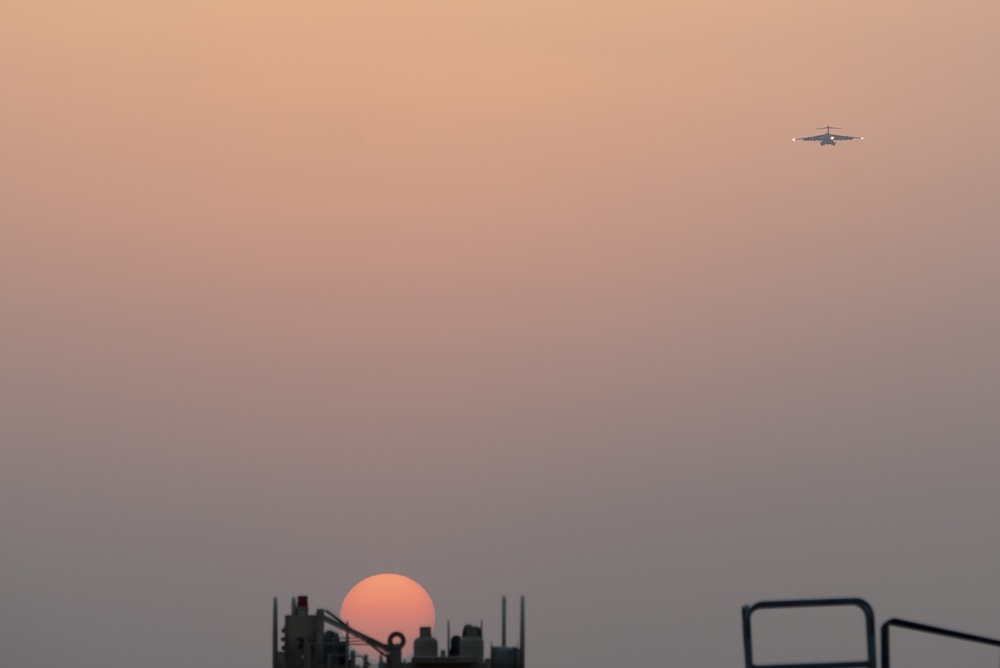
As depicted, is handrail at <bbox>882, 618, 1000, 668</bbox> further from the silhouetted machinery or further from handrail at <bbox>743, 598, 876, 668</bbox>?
the silhouetted machinery

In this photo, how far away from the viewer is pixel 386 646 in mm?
34594

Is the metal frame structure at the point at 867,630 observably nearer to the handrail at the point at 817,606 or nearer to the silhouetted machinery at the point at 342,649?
the handrail at the point at 817,606

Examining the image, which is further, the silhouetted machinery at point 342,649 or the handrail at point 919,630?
the silhouetted machinery at point 342,649

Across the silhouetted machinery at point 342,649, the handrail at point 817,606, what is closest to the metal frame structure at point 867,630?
the handrail at point 817,606

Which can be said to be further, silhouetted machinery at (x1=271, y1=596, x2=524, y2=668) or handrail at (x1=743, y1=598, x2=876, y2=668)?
silhouetted machinery at (x1=271, y1=596, x2=524, y2=668)

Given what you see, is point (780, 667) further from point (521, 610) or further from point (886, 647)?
point (521, 610)

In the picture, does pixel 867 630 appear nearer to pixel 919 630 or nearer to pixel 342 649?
pixel 919 630

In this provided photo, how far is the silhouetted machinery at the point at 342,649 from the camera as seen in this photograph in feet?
113

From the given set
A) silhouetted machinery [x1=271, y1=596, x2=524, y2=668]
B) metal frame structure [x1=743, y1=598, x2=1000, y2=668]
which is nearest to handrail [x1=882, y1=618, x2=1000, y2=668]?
metal frame structure [x1=743, y1=598, x2=1000, y2=668]

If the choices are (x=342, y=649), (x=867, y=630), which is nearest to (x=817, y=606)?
(x=867, y=630)

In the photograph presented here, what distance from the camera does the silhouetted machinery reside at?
1357 inches

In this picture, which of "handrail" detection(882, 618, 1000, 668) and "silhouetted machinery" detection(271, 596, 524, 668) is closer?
"handrail" detection(882, 618, 1000, 668)

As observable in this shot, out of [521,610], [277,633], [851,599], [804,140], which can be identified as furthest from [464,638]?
[804,140]

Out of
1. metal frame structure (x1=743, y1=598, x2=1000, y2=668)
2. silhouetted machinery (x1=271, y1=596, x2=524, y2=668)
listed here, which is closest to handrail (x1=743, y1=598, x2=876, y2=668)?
metal frame structure (x1=743, y1=598, x2=1000, y2=668)
